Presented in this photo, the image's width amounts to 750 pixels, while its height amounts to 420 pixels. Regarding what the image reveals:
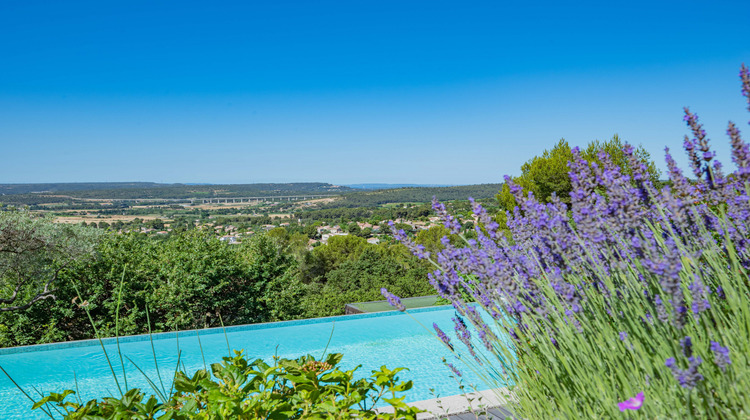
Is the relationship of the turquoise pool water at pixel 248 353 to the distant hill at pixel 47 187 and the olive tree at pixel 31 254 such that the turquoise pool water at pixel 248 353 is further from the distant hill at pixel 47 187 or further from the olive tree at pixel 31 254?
the distant hill at pixel 47 187

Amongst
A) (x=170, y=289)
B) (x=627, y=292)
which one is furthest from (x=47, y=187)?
(x=627, y=292)

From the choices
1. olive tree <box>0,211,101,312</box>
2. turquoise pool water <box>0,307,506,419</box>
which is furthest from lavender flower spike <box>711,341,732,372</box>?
olive tree <box>0,211,101,312</box>

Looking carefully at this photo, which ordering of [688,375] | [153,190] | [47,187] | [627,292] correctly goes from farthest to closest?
1. [153,190]
2. [47,187]
3. [627,292]
4. [688,375]

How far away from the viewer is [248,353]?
6.53 metres

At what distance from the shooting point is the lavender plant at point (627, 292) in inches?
32.5

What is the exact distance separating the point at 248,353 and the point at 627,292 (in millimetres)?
6393

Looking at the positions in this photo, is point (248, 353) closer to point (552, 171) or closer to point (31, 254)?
point (31, 254)

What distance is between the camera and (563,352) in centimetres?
119

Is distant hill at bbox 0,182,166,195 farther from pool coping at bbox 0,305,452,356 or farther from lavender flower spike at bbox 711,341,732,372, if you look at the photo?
lavender flower spike at bbox 711,341,732,372

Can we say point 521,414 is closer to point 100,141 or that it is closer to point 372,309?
point 372,309

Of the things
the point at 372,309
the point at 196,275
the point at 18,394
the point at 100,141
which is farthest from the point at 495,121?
the point at 100,141

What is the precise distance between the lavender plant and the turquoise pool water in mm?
4129

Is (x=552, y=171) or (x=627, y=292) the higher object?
(x=552, y=171)

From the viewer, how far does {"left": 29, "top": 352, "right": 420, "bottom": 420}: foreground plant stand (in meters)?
1.03
